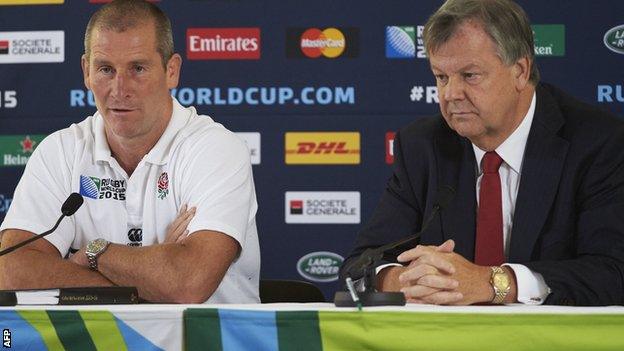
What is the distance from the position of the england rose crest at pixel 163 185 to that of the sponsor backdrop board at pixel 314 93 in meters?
1.70

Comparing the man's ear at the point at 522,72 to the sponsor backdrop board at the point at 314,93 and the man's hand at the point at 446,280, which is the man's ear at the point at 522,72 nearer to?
the man's hand at the point at 446,280

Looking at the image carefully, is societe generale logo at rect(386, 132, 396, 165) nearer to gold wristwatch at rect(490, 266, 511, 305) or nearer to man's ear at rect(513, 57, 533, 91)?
man's ear at rect(513, 57, 533, 91)

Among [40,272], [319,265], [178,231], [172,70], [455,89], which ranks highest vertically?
[172,70]

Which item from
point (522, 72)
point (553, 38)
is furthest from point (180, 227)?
point (553, 38)

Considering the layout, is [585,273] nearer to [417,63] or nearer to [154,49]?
[154,49]

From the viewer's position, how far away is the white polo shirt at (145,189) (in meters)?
2.87

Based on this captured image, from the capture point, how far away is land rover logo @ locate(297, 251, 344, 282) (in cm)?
463

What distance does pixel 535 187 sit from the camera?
2.56 metres

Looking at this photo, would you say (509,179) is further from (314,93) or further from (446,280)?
(314,93)

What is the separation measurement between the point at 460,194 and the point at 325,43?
6.97ft

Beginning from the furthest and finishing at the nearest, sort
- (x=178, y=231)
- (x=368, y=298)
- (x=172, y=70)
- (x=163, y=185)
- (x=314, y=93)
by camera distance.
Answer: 1. (x=314, y=93)
2. (x=172, y=70)
3. (x=163, y=185)
4. (x=178, y=231)
5. (x=368, y=298)

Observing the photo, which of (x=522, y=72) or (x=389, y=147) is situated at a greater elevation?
(x=522, y=72)

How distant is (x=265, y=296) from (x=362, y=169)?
166cm

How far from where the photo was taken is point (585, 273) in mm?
2373
